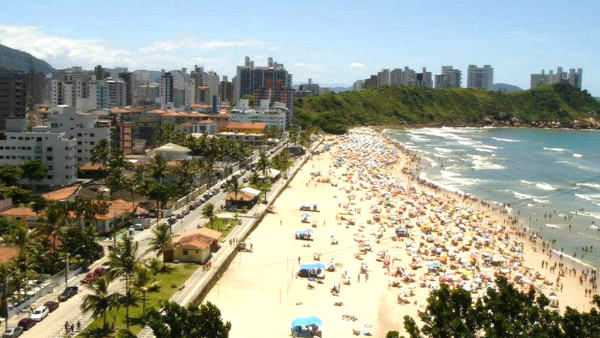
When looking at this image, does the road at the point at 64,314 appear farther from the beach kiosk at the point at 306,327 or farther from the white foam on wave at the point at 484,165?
the white foam on wave at the point at 484,165

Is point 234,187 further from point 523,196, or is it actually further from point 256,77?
point 256,77

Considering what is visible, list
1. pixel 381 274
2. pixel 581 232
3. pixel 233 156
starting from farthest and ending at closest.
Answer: pixel 233 156 → pixel 581 232 → pixel 381 274

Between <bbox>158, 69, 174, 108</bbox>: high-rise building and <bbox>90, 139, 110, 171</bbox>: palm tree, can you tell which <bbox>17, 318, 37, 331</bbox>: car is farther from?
<bbox>158, 69, 174, 108</bbox>: high-rise building

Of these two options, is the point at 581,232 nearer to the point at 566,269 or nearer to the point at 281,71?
the point at 566,269

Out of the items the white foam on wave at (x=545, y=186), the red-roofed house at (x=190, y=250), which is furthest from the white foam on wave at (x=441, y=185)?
the red-roofed house at (x=190, y=250)

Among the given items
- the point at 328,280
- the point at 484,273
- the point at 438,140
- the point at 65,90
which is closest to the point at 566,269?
the point at 484,273

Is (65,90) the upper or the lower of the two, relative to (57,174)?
upper
